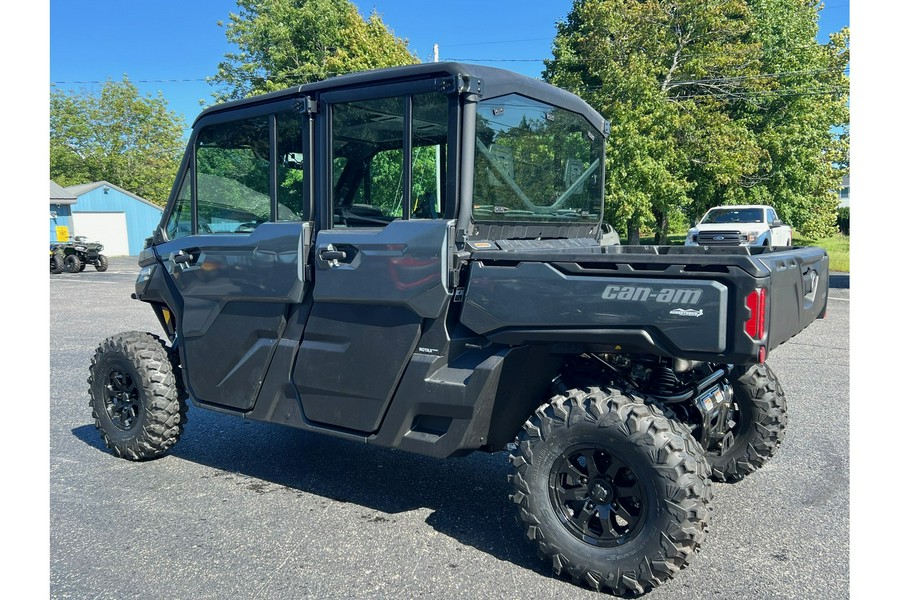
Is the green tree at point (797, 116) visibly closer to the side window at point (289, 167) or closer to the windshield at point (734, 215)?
the windshield at point (734, 215)

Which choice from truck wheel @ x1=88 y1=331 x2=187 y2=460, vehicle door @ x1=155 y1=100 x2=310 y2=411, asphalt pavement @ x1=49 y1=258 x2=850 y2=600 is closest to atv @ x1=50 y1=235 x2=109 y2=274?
asphalt pavement @ x1=49 y1=258 x2=850 y2=600

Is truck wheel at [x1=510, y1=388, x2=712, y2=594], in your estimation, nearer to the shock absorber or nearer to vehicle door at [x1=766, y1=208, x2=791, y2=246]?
the shock absorber

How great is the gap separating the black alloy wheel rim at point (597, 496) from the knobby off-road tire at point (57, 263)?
24.6m

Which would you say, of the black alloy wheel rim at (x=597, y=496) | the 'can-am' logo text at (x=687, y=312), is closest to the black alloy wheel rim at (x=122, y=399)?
the black alloy wheel rim at (x=597, y=496)

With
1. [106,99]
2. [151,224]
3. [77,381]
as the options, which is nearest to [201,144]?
[77,381]

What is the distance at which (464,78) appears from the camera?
11.3 ft

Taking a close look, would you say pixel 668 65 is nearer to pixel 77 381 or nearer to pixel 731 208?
pixel 731 208

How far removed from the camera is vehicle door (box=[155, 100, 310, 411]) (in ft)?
13.6

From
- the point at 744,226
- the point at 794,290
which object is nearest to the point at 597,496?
the point at 794,290

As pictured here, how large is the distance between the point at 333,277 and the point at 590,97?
22.1 metres

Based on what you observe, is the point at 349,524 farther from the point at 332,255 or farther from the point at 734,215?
the point at 734,215

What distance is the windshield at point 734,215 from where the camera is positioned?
2050cm

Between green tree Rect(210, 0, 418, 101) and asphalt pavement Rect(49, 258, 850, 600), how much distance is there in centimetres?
2505

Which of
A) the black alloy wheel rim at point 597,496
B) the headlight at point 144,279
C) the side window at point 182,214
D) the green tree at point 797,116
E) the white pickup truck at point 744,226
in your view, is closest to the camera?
the black alloy wheel rim at point 597,496
